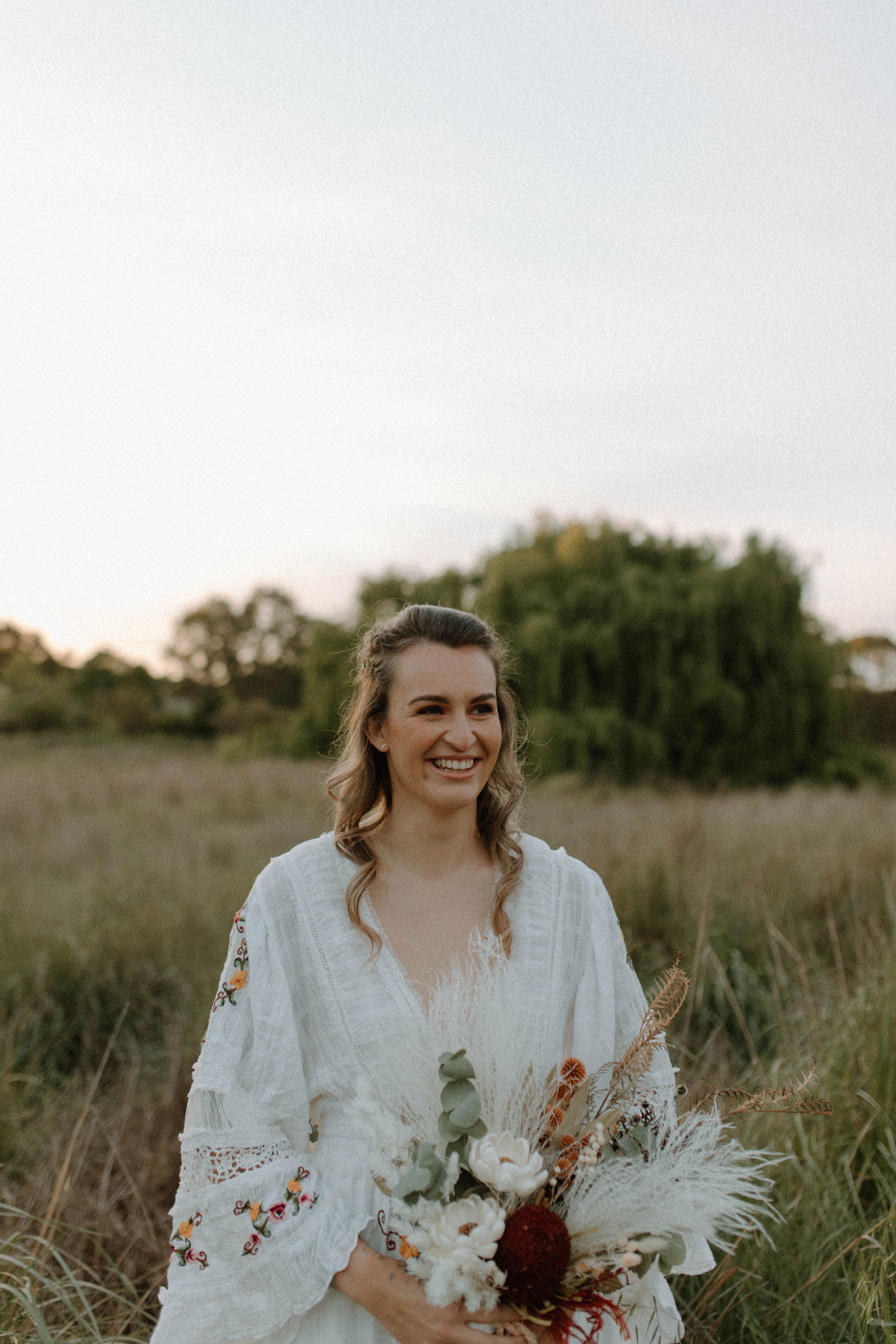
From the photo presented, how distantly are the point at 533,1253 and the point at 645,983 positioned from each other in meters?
3.30

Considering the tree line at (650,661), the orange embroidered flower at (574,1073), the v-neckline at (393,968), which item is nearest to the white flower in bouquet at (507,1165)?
the orange embroidered flower at (574,1073)

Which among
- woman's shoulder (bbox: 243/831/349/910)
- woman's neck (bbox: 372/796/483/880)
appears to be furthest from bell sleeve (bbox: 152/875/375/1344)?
woman's neck (bbox: 372/796/483/880)

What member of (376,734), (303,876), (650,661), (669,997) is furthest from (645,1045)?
(650,661)

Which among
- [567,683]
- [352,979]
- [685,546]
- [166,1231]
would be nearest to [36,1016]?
[166,1231]

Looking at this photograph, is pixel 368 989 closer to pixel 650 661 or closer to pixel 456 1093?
pixel 456 1093

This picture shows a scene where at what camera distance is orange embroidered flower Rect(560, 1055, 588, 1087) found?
1.47 metres

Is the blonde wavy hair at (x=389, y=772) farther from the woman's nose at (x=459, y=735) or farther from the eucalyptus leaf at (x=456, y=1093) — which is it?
the eucalyptus leaf at (x=456, y=1093)

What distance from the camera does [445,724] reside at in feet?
6.29

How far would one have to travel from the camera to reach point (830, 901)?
5336 millimetres

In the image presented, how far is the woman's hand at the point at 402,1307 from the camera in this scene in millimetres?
1455

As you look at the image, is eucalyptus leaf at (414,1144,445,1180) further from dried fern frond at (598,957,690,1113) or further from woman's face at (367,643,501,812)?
woman's face at (367,643,501,812)

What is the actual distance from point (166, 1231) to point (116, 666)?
33366 mm

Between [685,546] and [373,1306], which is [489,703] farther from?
[685,546]

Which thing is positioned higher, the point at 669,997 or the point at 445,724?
the point at 445,724
